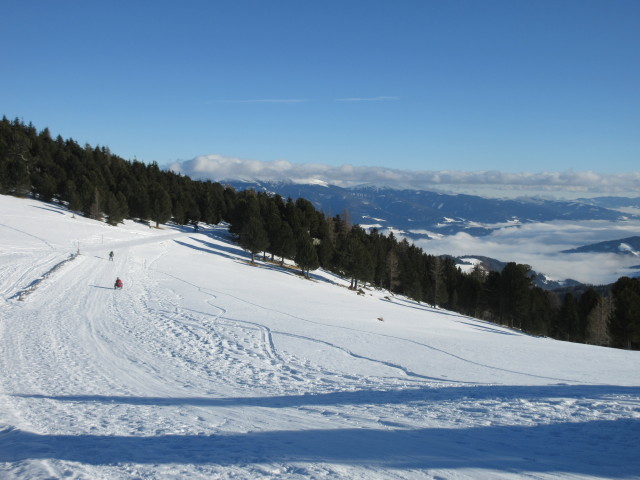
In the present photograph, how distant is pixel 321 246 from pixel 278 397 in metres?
54.3

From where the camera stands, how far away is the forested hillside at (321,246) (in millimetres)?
56625

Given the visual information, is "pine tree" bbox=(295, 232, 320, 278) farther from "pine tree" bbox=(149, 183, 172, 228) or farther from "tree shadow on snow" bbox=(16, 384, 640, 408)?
"tree shadow on snow" bbox=(16, 384, 640, 408)

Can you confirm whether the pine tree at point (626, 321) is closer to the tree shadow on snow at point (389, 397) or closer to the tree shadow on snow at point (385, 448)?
the tree shadow on snow at point (389, 397)

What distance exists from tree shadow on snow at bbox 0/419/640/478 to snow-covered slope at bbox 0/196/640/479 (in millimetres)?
42

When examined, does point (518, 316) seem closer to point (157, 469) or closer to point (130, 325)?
point (130, 325)

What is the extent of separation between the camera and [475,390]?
39.1 ft

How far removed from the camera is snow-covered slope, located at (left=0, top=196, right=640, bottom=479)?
7.02 m

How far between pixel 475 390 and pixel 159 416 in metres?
8.74

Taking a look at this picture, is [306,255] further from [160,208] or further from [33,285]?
[160,208]

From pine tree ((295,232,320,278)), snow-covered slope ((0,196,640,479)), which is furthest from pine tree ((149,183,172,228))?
snow-covered slope ((0,196,640,479))

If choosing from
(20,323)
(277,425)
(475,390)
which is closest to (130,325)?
(20,323)

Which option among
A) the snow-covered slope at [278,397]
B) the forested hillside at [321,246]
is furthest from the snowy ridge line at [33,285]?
the forested hillside at [321,246]

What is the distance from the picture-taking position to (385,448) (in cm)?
757

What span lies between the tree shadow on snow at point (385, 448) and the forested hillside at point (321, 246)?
46.3 m
